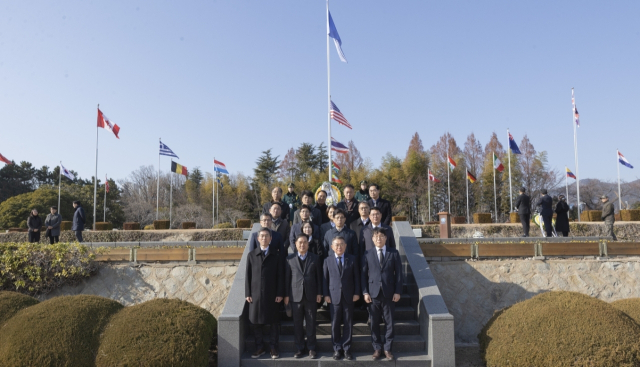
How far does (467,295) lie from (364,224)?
8.74 feet

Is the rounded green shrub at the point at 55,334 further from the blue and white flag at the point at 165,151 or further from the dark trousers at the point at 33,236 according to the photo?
the blue and white flag at the point at 165,151

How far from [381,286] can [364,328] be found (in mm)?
1131

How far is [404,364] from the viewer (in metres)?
5.71

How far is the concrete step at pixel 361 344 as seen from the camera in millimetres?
6094

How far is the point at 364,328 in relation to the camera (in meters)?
6.57

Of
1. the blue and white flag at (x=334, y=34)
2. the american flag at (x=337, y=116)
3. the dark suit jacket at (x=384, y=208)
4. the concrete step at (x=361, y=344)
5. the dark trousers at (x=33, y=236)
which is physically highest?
the blue and white flag at (x=334, y=34)

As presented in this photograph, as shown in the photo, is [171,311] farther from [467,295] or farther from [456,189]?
[456,189]

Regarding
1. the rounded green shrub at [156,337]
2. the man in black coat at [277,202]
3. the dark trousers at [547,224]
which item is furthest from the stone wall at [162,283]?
the dark trousers at [547,224]

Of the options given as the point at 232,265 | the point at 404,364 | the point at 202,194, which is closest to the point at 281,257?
the point at 404,364

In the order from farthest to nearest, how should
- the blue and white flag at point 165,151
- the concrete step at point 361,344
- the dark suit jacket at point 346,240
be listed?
the blue and white flag at point 165,151 < the dark suit jacket at point 346,240 < the concrete step at point 361,344

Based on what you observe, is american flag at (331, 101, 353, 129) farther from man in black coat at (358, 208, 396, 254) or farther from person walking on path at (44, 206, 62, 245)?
man in black coat at (358, 208, 396, 254)

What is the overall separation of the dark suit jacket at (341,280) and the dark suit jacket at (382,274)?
0.13 meters

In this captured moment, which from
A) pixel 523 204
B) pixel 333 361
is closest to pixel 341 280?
pixel 333 361

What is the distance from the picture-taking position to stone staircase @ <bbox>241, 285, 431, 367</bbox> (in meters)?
5.76
